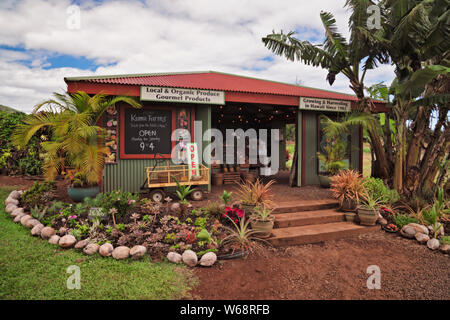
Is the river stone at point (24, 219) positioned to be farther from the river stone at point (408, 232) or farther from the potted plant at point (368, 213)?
the river stone at point (408, 232)

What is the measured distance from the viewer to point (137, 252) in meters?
4.14

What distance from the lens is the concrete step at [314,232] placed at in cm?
499

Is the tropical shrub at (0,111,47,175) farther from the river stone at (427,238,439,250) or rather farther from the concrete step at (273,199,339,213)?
the river stone at (427,238,439,250)

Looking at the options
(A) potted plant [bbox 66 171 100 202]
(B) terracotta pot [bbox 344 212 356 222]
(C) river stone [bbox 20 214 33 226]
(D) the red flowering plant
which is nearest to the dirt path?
(D) the red flowering plant

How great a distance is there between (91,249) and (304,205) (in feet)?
15.3

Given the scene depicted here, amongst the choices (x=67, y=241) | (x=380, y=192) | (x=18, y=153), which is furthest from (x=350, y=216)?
(x=18, y=153)

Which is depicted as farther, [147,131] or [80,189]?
[147,131]

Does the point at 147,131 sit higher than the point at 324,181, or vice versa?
the point at 147,131

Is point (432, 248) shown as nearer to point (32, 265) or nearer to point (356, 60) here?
point (356, 60)

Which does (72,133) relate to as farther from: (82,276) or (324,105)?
(324,105)

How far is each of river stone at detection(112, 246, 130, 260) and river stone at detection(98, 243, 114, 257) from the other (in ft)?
0.30

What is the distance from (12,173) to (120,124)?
21.0 ft

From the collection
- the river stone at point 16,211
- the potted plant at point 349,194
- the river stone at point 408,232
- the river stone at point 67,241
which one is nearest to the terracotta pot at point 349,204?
the potted plant at point 349,194

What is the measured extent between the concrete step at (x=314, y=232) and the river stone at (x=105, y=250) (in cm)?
270
